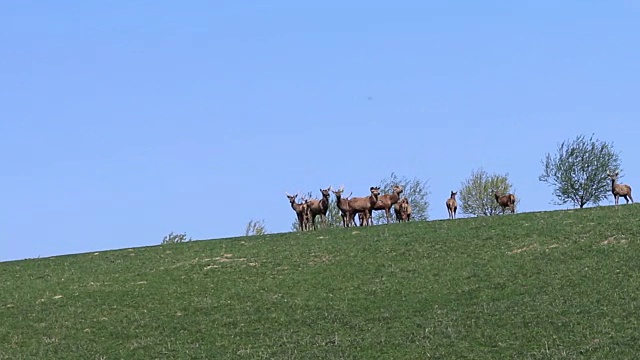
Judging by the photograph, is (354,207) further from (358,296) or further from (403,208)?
(358,296)

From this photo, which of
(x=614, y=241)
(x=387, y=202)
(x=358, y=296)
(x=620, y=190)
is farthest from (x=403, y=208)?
(x=358, y=296)

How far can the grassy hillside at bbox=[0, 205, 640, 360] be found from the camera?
82.0ft

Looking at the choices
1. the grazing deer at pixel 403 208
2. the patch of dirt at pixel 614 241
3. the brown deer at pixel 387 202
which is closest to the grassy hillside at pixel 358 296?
the patch of dirt at pixel 614 241

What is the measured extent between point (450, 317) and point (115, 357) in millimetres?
8254

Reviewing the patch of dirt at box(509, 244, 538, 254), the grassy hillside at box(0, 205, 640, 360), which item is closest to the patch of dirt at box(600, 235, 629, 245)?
the grassy hillside at box(0, 205, 640, 360)

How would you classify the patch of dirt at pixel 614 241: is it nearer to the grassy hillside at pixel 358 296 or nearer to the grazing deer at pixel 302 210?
the grassy hillside at pixel 358 296

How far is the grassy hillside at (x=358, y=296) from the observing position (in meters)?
25.0

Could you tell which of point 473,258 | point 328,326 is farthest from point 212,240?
point 328,326

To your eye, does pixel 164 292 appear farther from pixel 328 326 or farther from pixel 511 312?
pixel 511 312

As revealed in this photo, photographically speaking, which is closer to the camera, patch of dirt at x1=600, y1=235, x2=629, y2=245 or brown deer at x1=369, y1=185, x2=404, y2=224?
patch of dirt at x1=600, y1=235, x2=629, y2=245

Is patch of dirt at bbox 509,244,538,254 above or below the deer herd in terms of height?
below

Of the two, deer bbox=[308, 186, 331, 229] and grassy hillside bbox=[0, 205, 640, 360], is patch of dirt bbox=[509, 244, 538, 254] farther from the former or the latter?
deer bbox=[308, 186, 331, 229]

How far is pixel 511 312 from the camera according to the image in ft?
87.7

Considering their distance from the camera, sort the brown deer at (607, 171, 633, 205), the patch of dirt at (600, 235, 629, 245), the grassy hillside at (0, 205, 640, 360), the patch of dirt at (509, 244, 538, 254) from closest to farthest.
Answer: the grassy hillside at (0, 205, 640, 360)
the patch of dirt at (600, 235, 629, 245)
the patch of dirt at (509, 244, 538, 254)
the brown deer at (607, 171, 633, 205)
